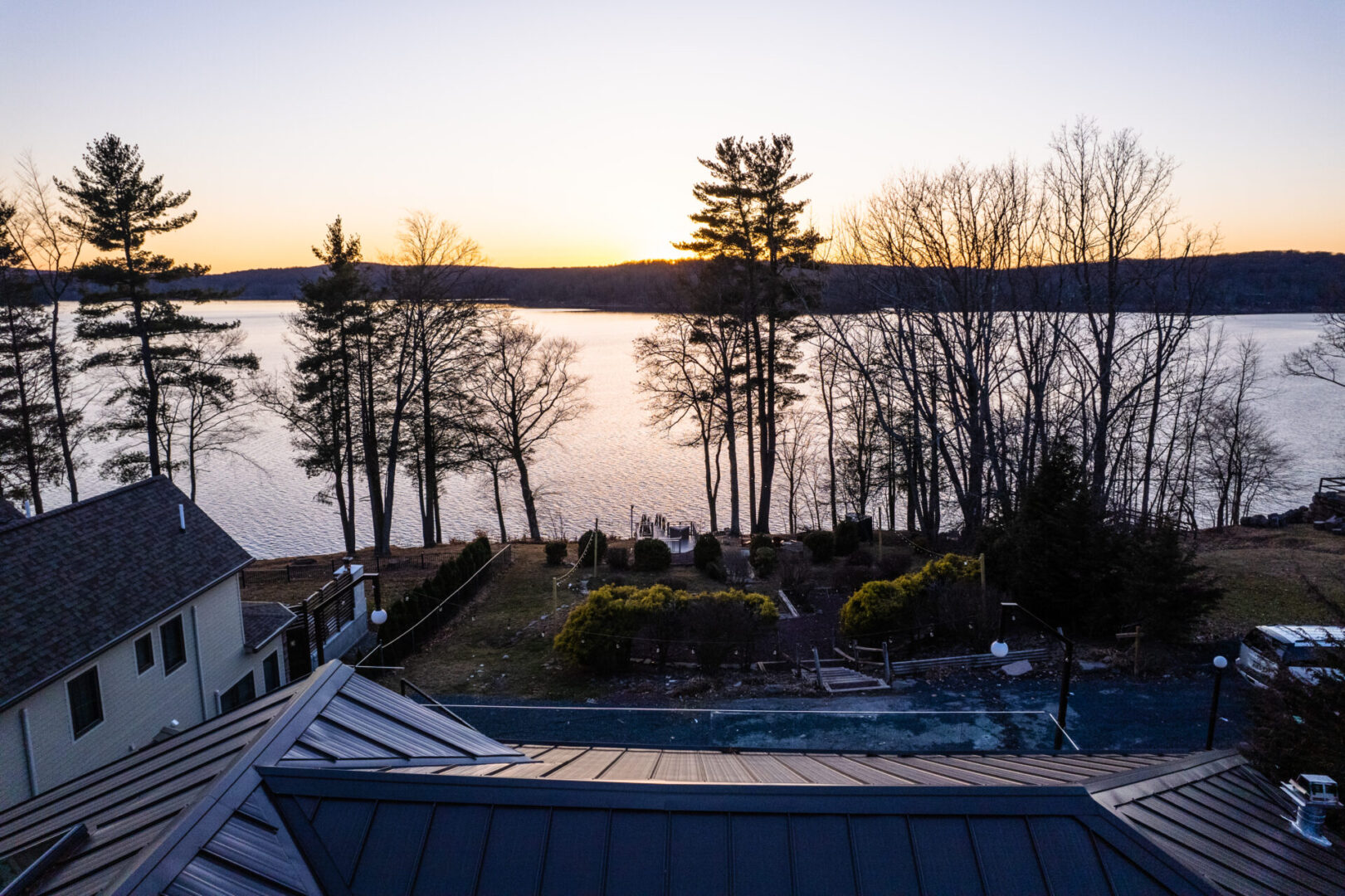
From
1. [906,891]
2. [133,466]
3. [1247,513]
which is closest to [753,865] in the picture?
[906,891]

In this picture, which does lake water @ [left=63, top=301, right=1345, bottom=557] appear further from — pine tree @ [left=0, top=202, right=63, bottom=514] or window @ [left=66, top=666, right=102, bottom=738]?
window @ [left=66, top=666, right=102, bottom=738]

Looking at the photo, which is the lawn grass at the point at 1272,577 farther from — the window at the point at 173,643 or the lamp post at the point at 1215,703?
the window at the point at 173,643

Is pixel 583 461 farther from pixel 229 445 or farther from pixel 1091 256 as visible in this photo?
pixel 1091 256

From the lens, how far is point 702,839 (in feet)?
14.0

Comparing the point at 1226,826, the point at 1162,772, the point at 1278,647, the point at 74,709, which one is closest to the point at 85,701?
the point at 74,709

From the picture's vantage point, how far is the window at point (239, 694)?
15.2 metres

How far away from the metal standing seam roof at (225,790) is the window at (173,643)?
7547 mm

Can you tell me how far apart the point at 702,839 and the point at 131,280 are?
90.3 feet

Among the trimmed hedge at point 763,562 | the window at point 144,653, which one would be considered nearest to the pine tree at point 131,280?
the window at point 144,653

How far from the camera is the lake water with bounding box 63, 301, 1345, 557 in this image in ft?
118

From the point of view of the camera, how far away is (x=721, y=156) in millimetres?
28391

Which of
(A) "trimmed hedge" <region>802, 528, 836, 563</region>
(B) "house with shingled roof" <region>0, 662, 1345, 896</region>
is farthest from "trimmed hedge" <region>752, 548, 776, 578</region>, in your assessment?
(B) "house with shingled roof" <region>0, 662, 1345, 896</region>

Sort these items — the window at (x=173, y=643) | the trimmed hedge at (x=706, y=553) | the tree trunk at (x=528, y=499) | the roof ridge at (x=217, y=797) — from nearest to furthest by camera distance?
the roof ridge at (x=217, y=797) < the window at (x=173, y=643) < the trimmed hedge at (x=706, y=553) < the tree trunk at (x=528, y=499)

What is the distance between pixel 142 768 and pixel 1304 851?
8.43m
